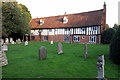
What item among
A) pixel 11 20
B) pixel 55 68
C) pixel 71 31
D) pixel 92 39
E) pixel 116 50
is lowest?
pixel 55 68

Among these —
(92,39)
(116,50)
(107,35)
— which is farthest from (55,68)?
(92,39)

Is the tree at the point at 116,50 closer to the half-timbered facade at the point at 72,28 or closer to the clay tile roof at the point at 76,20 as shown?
the half-timbered facade at the point at 72,28

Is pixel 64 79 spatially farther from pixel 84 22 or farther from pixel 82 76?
pixel 84 22

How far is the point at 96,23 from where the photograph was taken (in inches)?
1243

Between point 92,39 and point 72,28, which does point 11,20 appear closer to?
point 72,28

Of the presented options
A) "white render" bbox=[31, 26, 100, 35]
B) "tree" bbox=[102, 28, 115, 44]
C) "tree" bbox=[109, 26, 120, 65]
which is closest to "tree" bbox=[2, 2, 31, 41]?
"white render" bbox=[31, 26, 100, 35]

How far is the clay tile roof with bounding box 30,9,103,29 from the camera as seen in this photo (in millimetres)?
33031

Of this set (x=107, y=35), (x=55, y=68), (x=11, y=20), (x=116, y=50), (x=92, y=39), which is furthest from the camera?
(x=11, y=20)

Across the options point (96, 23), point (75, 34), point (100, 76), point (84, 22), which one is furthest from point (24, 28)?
point (100, 76)

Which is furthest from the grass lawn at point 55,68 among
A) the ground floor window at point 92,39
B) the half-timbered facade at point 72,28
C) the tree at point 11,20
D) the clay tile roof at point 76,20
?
the tree at point 11,20

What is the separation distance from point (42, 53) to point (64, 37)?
2601 cm

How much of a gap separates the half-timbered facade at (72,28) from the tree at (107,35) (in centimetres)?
129

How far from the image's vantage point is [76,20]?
37.1 metres

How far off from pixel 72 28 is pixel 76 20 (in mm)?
2927
